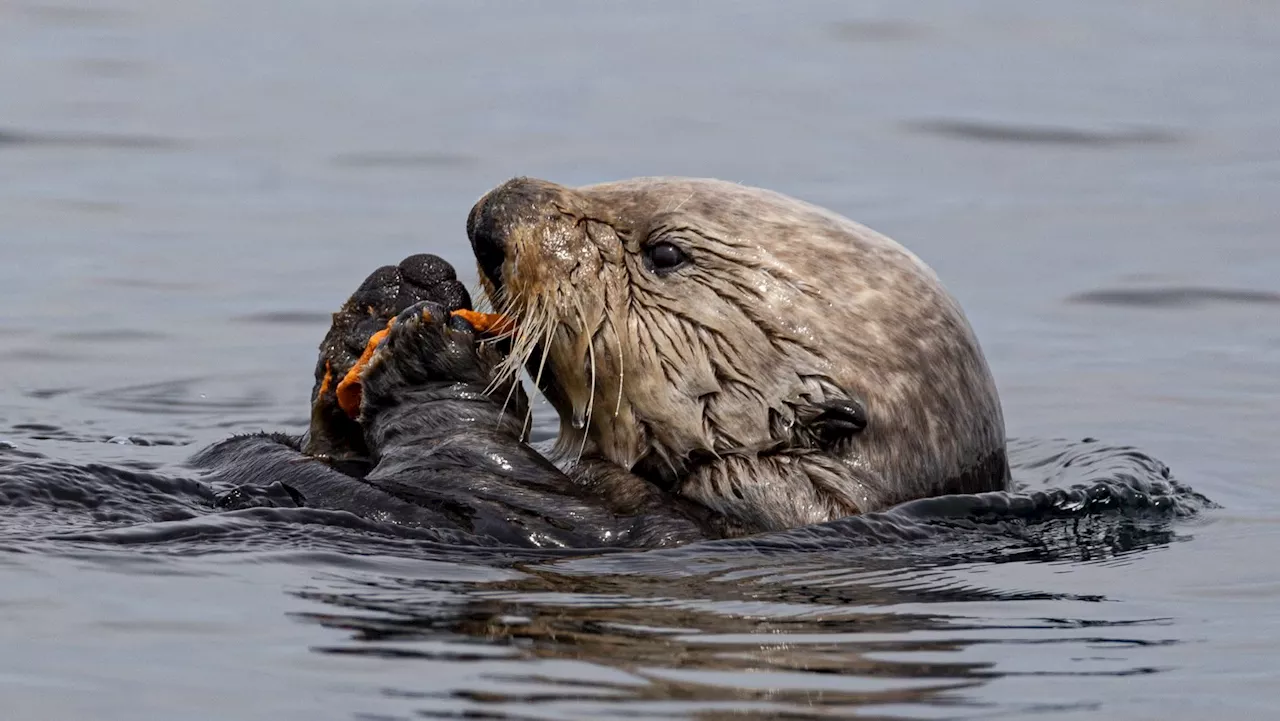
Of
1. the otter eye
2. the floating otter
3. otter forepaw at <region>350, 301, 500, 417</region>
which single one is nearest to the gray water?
the floating otter

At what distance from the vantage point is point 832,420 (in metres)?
5.64

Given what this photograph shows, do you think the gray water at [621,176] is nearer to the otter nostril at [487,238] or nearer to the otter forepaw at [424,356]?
the otter forepaw at [424,356]

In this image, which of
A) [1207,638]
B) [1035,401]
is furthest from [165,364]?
[1207,638]

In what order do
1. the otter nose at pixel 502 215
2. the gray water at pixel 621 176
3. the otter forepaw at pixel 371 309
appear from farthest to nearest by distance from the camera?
the otter forepaw at pixel 371 309, the otter nose at pixel 502 215, the gray water at pixel 621 176

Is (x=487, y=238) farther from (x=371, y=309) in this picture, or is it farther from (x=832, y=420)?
(x=832, y=420)

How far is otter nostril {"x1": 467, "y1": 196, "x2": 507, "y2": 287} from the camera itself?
5.88 meters

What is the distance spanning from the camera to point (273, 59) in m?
16.1

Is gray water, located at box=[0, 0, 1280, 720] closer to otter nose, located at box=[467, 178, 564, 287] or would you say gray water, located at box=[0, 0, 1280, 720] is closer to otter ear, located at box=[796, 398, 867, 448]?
otter ear, located at box=[796, 398, 867, 448]

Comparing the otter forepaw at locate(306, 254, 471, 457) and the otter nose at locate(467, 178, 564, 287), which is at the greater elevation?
the otter nose at locate(467, 178, 564, 287)

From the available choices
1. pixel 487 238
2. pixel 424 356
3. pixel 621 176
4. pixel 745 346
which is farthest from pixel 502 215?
pixel 621 176

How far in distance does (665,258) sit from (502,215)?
1.70 feet

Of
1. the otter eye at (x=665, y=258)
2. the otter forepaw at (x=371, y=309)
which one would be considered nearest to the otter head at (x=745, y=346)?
the otter eye at (x=665, y=258)

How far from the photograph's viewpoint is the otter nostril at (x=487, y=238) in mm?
5875

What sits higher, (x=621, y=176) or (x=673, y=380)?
(x=621, y=176)
